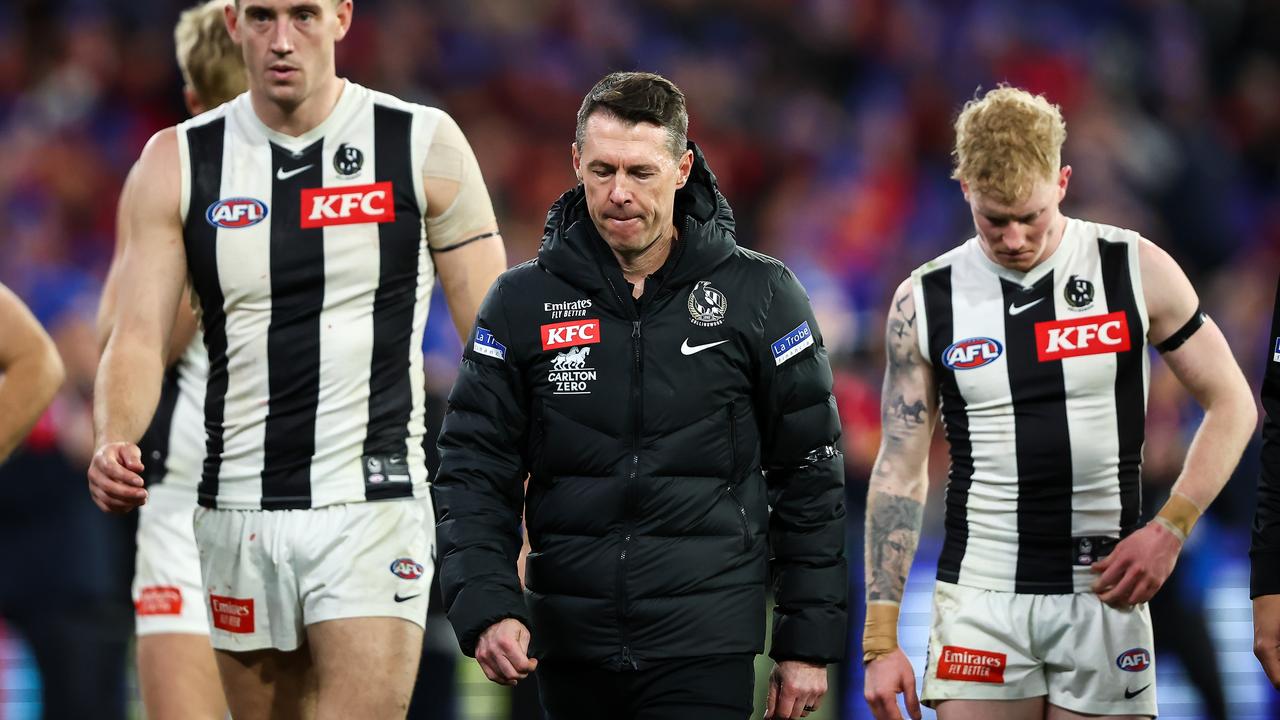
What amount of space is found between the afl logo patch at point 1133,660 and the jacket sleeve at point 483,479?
1.70 meters

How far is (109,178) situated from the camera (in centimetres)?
1218

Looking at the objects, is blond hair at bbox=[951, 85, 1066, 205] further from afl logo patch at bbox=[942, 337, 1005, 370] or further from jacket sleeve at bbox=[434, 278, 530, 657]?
jacket sleeve at bbox=[434, 278, 530, 657]

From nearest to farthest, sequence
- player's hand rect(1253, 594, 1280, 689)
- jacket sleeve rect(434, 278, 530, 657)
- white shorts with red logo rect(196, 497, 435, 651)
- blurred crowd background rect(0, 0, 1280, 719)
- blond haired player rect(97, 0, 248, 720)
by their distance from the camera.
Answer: jacket sleeve rect(434, 278, 530, 657) → player's hand rect(1253, 594, 1280, 689) → white shorts with red logo rect(196, 497, 435, 651) → blond haired player rect(97, 0, 248, 720) → blurred crowd background rect(0, 0, 1280, 719)

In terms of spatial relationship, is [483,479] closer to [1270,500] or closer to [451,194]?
[451,194]

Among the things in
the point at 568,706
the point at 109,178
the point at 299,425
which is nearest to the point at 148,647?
the point at 299,425

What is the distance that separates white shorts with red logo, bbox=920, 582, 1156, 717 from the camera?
482 cm

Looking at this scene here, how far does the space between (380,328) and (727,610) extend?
1.32 metres

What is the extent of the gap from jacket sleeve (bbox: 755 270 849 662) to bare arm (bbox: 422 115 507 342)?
0.96 metres

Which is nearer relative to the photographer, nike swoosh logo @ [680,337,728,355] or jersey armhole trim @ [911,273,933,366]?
nike swoosh logo @ [680,337,728,355]

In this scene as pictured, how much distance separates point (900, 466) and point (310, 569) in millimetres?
1638

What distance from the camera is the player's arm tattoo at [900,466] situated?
497 cm

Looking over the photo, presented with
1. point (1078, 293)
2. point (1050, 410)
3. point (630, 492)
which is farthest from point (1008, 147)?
point (630, 492)

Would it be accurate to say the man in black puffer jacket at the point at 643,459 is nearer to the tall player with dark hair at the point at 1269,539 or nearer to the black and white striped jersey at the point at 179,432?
the tall player with dark hair at the point at 1269,539

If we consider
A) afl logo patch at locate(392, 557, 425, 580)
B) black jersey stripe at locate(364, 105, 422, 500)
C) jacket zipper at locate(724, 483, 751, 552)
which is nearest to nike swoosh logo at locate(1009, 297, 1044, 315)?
jacket zipper at locate(724, 483, 751, 552)
